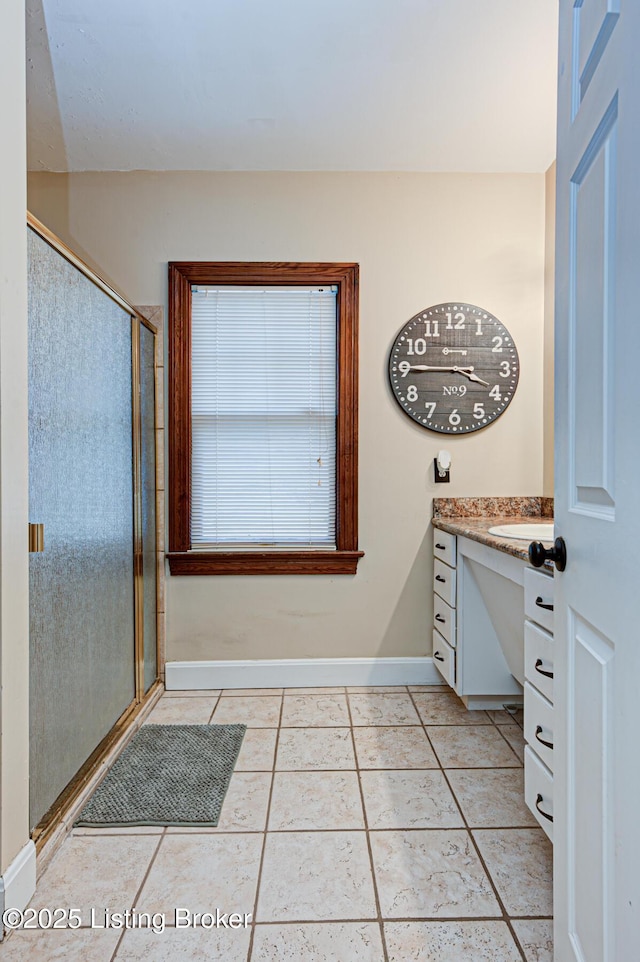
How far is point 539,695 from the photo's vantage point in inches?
64.7

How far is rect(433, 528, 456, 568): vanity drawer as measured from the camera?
2.65 metres

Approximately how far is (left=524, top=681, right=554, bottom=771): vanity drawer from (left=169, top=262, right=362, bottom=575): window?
4.54 ft

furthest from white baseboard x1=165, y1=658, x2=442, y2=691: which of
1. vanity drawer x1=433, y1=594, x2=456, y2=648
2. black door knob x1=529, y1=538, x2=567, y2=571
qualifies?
black door knob x1=529, y1=538, x2=567, y2=571

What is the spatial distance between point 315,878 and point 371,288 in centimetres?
249

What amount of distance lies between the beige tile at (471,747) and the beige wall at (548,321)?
1.18 meters

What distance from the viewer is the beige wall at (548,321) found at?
2926 millimetres

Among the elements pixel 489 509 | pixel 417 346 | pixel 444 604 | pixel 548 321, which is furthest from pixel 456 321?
pixel 444 604

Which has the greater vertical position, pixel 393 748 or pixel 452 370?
pixel 452 370

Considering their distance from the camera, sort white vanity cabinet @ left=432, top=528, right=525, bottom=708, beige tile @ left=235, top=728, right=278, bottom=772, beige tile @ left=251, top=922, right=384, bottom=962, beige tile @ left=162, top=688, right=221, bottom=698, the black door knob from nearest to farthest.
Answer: the black door knob
beige tile @ left=251, top=922, right=384, bottom=962
beige tile @ left=235, top=728, right=278, bottom=772
white vanity cabinet @ left=432, top=528, right=525, bottom=708
beige tile @ left=162, top=688, right=221, bottom=698

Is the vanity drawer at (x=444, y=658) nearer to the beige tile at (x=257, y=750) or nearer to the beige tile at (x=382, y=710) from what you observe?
the beige tile at (x=382, y=710)

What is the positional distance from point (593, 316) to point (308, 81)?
1.92 m

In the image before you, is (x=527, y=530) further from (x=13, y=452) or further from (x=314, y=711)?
(x=13, y=452)

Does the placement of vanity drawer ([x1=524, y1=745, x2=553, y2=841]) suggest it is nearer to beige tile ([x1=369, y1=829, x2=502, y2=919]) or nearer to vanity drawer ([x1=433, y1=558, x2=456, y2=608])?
beige tile ([x1=369, y1=829, x2=502, y2=919])

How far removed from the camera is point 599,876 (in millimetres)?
917
